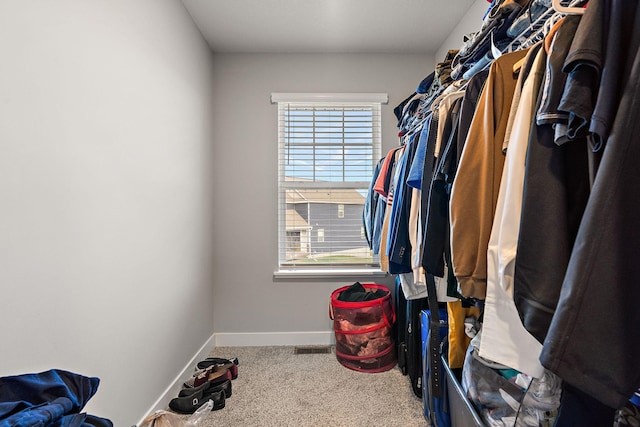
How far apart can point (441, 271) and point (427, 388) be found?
0.85 m

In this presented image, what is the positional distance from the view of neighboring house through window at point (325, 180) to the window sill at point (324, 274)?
2.6 inches

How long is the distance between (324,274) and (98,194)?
1776 mm

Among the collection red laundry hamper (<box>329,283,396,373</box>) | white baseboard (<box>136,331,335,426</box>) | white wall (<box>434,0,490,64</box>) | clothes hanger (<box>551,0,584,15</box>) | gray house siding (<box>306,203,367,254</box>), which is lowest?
white baseboard (<box>136,331,335,426</box>)

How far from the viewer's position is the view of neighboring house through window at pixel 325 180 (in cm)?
262

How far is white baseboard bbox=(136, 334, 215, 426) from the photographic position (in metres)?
1.60

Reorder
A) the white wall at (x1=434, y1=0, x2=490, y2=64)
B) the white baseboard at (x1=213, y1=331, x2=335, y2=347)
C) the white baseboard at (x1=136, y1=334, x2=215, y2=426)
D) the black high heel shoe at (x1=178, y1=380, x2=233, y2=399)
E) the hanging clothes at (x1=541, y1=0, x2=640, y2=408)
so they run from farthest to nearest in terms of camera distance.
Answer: the white baseboard at (x1=213, y1=331, x2=335, y2=347) < the white wall at (x1=434, y1=0, x2=490, y2=64) < the black high heel shoe at (x1=178, y1=380, x2=233, y2=399) < the white baseboard at (x1=136, y1=334, x2=215, y2=426) < the hanging clothes at (x1=541, y1=0, x2=640, y2=408)

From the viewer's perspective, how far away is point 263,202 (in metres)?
2.58

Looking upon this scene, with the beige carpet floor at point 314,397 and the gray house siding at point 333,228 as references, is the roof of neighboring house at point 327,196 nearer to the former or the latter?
the gray house siding at point 333,228

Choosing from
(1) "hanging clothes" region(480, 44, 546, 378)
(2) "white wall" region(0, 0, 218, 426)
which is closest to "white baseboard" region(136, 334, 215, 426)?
(2) "white wall" region(0, 0, 218, 426)

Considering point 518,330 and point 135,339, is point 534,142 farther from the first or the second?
point 135,339

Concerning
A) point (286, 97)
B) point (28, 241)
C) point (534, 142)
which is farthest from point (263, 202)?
point (534, 142)

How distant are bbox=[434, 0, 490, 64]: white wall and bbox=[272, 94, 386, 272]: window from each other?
2.24 ft

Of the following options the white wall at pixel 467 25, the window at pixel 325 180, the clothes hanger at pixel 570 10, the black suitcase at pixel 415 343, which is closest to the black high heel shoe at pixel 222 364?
the window at pixel 325 180

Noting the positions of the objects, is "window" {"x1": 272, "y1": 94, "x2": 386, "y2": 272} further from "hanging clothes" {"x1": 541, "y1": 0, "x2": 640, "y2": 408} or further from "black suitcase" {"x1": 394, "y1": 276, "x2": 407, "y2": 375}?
"hanging clothes" {"x1": 541, "y1": 0, "x2": 640, "y2": 408}
